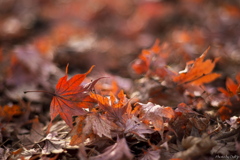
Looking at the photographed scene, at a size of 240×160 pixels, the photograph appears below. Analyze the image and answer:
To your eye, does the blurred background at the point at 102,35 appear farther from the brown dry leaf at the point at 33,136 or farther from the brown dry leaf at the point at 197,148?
the brown dry leaf at the point at 197,148

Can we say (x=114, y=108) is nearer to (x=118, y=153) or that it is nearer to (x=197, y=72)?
(x=118, y=153)

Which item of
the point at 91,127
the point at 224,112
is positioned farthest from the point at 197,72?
the point at 91,127

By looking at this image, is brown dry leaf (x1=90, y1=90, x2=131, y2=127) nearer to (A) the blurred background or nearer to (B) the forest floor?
(B) the forest floor

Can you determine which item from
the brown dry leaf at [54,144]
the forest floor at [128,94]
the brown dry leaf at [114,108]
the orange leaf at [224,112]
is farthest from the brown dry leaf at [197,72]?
the brown dry leaf at [54,144]

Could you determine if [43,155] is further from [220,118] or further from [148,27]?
[148,27]

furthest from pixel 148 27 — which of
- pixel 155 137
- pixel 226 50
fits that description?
pixel 155 137
